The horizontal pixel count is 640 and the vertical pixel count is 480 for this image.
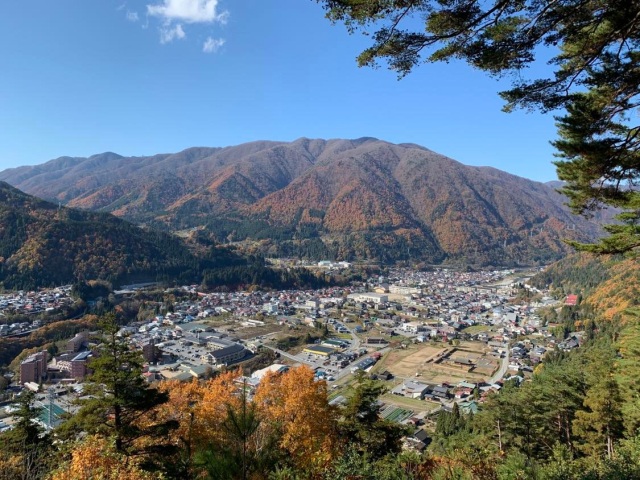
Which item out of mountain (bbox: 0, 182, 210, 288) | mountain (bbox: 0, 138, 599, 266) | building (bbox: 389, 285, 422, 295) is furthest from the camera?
mountain (bbox: 0, 138, 599, 266)

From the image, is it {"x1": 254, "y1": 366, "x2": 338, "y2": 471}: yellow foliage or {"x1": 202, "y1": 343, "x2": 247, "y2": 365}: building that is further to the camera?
{"x1": 202, "y1": 343, "x2": 247, "y2": 365}: building

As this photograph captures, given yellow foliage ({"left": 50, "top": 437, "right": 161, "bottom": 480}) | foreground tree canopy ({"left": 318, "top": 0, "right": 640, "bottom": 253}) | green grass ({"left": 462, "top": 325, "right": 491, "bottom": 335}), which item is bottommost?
green grass ({"left": 462, "top": 325, "right": 491, "bottom": 335})

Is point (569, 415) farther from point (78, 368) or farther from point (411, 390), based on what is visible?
point (78, 368)

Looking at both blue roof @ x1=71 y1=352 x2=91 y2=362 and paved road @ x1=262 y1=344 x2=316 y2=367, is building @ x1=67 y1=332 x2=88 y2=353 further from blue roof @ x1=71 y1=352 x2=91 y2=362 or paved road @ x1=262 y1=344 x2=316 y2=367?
paved road @ x1=262 y1=344 x2=316 y2=367

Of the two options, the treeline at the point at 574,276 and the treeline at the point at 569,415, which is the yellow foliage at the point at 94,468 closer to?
the treeline at the point at 569,415

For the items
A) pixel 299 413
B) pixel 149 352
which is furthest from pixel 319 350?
pixel 299 413

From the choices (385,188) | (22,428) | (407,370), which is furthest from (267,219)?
(22,428)

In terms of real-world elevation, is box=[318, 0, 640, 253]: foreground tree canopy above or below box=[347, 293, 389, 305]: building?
above

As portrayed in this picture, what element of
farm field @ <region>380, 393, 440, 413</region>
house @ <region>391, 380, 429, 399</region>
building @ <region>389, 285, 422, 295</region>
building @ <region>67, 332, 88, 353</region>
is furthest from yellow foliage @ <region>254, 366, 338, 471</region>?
building @ <region>389, 285, 422, 295</region>

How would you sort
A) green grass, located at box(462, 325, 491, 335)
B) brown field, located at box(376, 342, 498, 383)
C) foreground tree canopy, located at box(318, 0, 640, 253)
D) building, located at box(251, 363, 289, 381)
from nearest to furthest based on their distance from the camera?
foreground tree canopy, located at box(318, 0, 640, 253), building, located at box(251, 363, 289, 381), brown field, located at box(376, 342, 498, 383), green grass, located at box(462, 325, 491, 335)

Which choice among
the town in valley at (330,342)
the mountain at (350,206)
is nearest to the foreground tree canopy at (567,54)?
the town in valley at (330,342)
